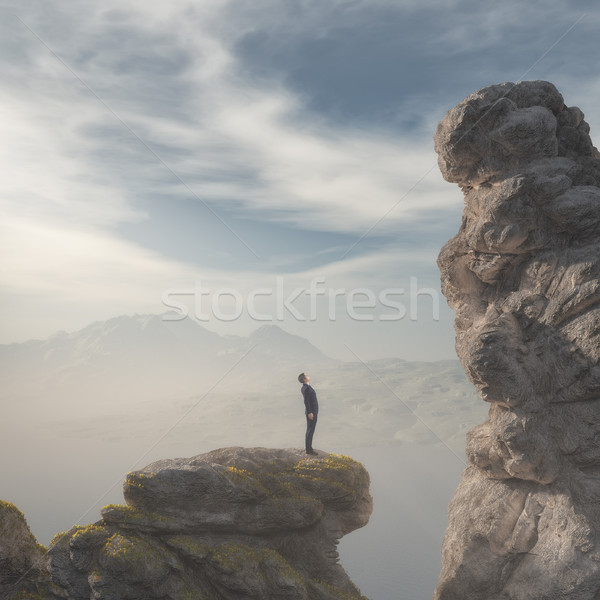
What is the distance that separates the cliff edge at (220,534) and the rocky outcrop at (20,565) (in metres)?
0.94

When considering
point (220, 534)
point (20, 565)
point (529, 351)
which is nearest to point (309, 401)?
point (220, 534)

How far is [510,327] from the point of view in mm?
24203

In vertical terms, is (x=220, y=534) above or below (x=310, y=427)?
below

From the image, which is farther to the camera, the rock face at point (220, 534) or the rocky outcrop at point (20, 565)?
the rocky outcrop at point (20, 565)

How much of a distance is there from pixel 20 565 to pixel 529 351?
24222 mm

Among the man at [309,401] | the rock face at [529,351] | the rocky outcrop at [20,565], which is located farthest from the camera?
the man at [309,401]

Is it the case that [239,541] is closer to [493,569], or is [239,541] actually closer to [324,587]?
[324,587]

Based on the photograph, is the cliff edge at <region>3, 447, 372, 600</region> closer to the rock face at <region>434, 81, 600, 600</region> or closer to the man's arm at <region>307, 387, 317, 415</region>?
the man's arm at <region>307, 387, 317, 415</region>

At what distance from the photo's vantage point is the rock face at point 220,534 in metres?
22.4

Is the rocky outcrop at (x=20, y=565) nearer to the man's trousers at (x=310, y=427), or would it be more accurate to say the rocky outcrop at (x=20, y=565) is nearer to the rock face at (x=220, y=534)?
the rock face at (x=220, y=534)

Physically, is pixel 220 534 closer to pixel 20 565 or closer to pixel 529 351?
pixel 20 565

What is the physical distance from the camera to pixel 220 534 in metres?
25.0

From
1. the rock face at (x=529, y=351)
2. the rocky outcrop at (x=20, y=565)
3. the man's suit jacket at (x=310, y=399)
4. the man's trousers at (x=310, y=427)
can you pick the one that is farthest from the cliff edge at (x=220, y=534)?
the rock face at (x=529, y=351)

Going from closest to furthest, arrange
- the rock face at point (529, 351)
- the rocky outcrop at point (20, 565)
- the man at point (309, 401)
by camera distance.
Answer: the rock face at point (529, 351) < the rocky outcrop at point (20, 565) < the man at point (309, 401)
